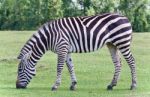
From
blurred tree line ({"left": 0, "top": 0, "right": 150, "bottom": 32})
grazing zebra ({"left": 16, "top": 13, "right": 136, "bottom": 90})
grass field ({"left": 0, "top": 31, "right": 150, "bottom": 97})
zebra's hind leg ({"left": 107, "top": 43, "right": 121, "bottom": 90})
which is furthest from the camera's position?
blurred tree line ({"left": 0, "top": 0, "right": 150, "bottom": 32})

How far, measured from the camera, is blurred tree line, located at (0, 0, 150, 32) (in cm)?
5158

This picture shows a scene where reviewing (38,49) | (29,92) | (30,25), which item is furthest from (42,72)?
(30,25)

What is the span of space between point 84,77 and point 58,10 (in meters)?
35.7

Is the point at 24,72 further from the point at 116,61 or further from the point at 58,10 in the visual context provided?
the point at 58,10

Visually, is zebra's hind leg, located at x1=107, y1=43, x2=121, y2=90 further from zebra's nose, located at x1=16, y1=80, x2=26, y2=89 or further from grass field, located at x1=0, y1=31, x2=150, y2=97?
zebra's nose, located at x1=16, y1=80, x2=26, y2=89

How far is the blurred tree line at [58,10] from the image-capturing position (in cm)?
5158

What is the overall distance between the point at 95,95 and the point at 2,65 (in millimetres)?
9863

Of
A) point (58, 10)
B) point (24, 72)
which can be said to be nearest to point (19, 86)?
point (24, 72)

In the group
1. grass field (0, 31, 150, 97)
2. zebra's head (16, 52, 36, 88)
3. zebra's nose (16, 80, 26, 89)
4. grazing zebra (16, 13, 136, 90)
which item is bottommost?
grass field (0, 31, 150, 97)

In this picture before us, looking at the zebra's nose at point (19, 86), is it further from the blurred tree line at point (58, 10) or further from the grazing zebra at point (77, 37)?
the blurred tree line at point (58, 10)

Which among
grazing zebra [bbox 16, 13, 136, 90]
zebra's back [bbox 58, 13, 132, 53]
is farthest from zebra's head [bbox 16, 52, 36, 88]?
zebra's back [bbox 58, 13, 132, 53]

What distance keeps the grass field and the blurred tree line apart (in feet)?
74.3

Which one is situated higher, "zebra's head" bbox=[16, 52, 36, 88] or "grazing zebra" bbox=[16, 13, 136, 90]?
"grazing zebra" bbox=[16, 13, 136, 90]

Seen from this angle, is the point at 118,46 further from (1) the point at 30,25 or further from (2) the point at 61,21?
(1) the point at 30,25
